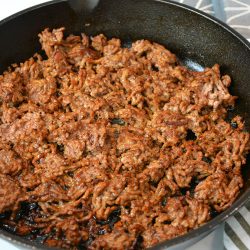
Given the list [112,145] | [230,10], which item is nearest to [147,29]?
[230,10]

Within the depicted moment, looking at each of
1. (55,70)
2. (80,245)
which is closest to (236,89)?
(55,70)

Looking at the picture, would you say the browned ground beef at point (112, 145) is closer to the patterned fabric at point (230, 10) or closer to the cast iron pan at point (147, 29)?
the cast iron pan at point (147, 29)

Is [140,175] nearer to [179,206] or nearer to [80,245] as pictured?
[179,206]

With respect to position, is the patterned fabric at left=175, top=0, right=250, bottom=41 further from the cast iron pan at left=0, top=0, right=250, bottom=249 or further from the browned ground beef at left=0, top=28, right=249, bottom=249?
the browned ground beef at left=0, top=28, right=249, bottom=249

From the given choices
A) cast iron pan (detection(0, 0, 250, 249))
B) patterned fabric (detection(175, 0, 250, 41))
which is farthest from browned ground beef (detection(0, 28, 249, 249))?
patterned fabric (detection(175, 0, 250, 41))

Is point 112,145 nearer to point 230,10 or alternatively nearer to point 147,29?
point 147,29

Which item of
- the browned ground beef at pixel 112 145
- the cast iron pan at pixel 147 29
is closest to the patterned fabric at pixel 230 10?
the cast iron pan at pixel 147 29

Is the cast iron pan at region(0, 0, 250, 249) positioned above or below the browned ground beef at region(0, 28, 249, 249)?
above
